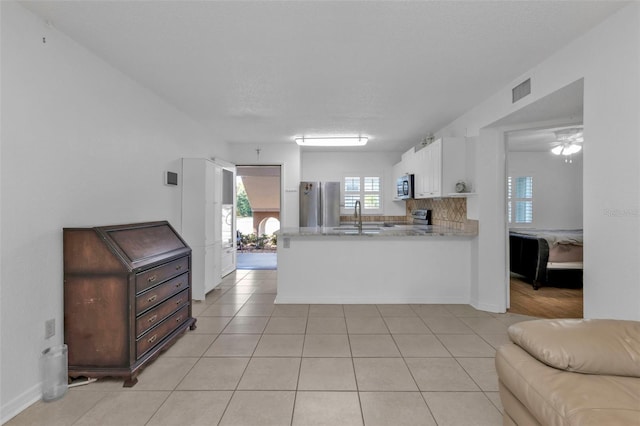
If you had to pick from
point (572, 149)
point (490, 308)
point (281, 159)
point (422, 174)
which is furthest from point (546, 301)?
point (281, 159)

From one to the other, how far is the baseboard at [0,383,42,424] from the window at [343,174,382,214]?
581 centimetres

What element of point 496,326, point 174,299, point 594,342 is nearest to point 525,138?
point 496,326

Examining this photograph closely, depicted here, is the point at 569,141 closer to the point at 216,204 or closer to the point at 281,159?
the point at 281,159

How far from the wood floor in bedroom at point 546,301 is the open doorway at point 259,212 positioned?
5171 mm

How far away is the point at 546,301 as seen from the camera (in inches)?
166

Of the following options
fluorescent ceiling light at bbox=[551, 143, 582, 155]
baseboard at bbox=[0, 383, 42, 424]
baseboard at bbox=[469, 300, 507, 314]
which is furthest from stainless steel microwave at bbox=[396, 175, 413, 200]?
baseboard at bbox=[0, 383, 42, 424]

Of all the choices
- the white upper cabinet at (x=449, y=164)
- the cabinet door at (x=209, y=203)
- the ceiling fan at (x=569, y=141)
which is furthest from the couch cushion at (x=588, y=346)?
the ceiling fan at (x=569, y=141)

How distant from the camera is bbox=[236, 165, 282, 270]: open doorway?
8815 millimetres

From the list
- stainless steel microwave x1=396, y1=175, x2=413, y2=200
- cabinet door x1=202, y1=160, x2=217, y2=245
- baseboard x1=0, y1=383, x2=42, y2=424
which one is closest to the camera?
baseboard x1=0, y1=383, x2=42, y2=424

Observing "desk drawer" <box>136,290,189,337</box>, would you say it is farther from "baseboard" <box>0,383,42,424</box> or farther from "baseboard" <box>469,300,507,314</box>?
"baseboard" <box>469,300,507,314</box>

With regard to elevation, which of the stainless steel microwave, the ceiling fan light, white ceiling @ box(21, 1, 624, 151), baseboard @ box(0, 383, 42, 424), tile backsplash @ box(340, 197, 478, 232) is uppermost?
white ceiling @ box(21, 1, 624, 151)

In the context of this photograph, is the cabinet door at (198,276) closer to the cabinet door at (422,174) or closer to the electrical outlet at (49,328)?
the electrical outlet at (49,328)

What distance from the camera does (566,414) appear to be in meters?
1.19

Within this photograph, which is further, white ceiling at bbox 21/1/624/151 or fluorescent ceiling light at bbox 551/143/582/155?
fluorescent ceiling light at bbox 551/143/582/155
